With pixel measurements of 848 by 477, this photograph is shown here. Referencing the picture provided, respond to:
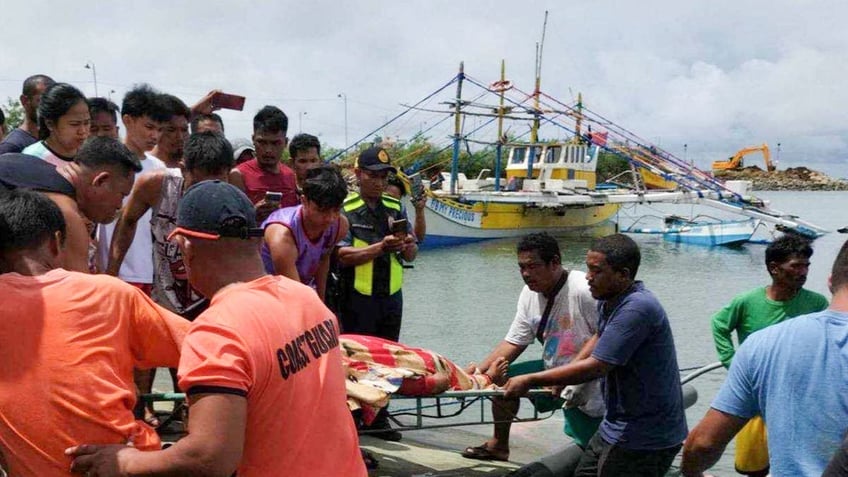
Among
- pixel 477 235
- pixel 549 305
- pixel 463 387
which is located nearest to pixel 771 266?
pixel 549 305

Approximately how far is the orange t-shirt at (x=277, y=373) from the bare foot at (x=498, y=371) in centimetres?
272

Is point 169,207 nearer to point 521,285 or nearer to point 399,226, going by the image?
point 399,226

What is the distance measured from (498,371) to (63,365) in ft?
10.2

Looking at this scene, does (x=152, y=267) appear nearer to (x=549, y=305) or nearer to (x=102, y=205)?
(x=102, y=205)

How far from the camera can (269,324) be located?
81.9 inches

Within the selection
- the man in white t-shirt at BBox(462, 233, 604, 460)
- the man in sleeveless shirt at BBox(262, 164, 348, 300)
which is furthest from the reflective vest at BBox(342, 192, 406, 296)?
the man in white t-shirt at BBox(462, 233, 604, 460)

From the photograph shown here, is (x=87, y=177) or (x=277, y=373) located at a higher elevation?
(x=87, y=177)

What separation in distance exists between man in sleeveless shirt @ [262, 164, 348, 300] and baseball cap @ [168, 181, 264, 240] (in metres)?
2.30

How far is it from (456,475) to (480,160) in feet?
203

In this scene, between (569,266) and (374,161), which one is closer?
(374,161)

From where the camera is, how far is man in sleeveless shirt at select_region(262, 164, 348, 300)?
15.2 feet

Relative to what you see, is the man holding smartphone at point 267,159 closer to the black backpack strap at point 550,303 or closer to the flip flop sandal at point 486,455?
the black backpack strap at point 550,303

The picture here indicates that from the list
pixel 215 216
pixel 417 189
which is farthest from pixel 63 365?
pixel 417 189

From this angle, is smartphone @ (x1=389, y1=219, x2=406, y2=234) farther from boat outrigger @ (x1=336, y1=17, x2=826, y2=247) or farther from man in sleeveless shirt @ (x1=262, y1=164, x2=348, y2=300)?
boat outrigger @ (x1=336, y1=17, x2=826, y2=247)
